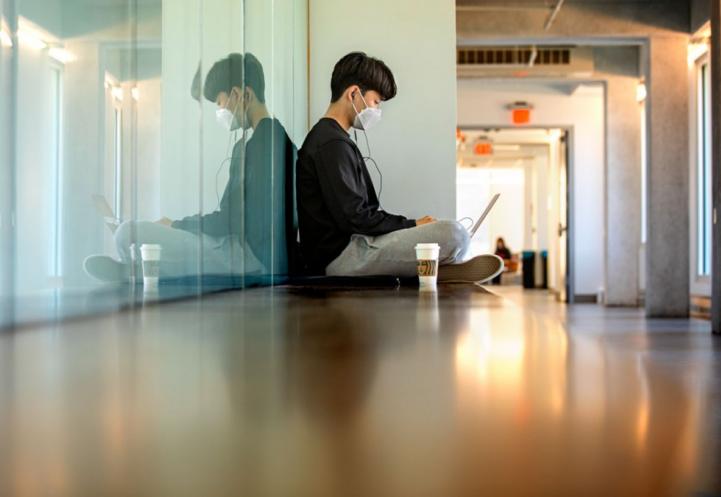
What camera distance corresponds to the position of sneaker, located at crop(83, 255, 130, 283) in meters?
1.62

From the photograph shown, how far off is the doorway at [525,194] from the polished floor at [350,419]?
7457 millimetres

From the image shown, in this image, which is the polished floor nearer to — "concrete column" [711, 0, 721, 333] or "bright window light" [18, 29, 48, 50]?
"bright window light" [18, 29, 48, 50]

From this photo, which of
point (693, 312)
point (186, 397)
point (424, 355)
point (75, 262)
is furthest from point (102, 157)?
point (693, 312)

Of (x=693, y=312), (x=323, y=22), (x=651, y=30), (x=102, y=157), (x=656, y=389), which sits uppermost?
(x=651, y=30)

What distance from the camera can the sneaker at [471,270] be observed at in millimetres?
3287

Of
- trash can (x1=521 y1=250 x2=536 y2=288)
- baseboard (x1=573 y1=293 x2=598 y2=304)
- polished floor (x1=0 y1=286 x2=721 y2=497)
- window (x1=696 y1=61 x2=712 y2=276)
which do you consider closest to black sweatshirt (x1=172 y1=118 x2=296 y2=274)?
polished floor (x1=0 y1=286 x2=721 y2=497)

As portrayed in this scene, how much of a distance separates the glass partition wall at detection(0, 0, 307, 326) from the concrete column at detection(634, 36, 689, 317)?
5899 mm

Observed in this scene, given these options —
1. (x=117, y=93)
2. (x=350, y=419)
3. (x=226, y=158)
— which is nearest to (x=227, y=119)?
(x=226, y=158)

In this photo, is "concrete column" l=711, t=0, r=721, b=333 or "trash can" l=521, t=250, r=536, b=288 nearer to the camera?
"concrete column" l=711, t=0, r=721, b=333

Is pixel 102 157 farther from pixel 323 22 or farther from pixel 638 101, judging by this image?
pixel 638 101

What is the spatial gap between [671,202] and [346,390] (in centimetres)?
812

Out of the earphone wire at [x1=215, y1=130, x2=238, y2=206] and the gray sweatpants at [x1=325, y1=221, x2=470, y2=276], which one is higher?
the earphone wire at [x1=215, y1=130, x2=238, y2=206]

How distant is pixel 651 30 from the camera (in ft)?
26.2

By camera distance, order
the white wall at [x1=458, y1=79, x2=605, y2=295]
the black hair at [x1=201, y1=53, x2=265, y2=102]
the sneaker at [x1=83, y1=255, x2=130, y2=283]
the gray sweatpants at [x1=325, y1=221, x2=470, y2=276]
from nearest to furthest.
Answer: the sneaker at [x1=83, y1=255, x2=130, y2=283] < the black hair at [x1=201, y1=53, x2=265, y2=102] < the gray sweatpants at [x1=325, y1=221, x2=470, y2=276] < the white wall at [x1=458, y1=79, x2=605, y2=295]
